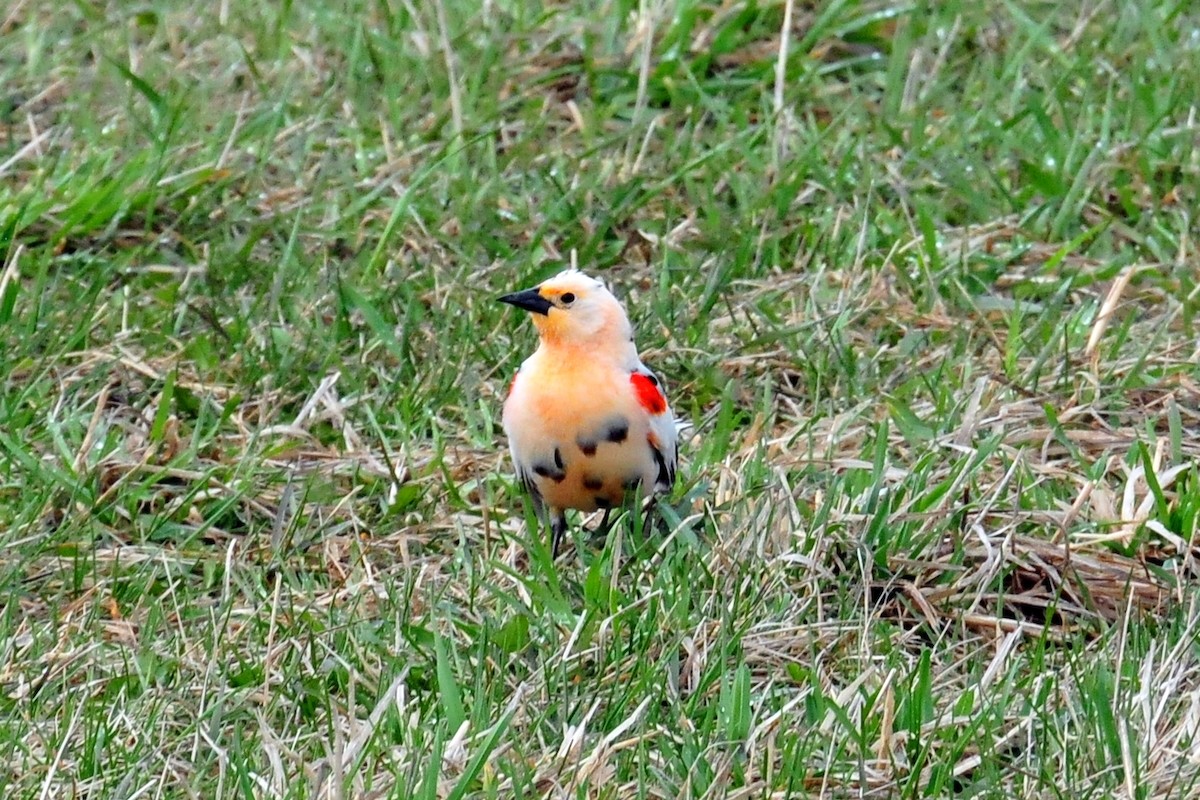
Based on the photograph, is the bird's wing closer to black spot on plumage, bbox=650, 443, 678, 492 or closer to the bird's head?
black spot on plumage, bbox=650, 443, 678, 492

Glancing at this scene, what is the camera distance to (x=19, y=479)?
497 cm

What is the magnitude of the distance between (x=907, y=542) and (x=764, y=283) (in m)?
1.93

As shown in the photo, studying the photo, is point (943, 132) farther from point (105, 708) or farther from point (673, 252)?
point (105, 708)

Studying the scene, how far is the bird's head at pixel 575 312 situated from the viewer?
4742 millimetres

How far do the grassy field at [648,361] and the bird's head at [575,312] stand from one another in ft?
1.42

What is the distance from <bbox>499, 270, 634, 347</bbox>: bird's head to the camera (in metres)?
4.74

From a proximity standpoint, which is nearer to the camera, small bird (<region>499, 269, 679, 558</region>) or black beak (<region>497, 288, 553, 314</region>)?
small bird (<region>499, 269, 679, 558</region>)

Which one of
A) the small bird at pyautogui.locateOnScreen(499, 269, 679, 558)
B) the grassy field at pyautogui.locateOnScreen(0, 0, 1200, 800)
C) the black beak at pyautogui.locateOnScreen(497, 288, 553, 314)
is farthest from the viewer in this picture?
the black beak at pyautogui.locateOnScreen(497, 288, 553, 314)

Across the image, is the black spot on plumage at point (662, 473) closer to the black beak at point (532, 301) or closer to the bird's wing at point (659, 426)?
the bird's wing at point (659, 426)

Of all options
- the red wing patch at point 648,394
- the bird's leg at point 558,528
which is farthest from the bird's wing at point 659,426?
the bird's leg at point 558,528

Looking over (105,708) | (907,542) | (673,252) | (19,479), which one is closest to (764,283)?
(673,252)

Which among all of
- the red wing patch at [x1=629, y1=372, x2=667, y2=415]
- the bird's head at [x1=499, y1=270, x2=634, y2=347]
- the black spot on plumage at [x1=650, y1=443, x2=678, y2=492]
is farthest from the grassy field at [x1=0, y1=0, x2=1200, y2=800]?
the bird's head at [x1=499, y1=270, x2=634, y2=347]

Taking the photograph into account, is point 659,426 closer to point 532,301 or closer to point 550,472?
point 550,472

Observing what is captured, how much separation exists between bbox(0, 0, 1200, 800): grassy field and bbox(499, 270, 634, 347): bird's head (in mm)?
431
